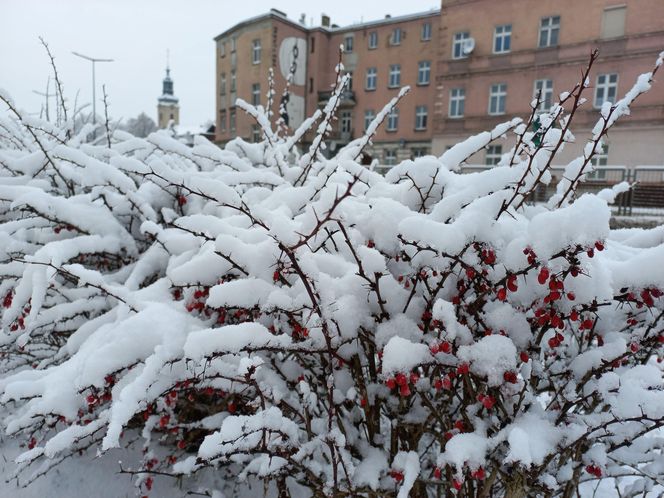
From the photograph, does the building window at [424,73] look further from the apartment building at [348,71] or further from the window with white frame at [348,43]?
the window with white frame at [348,43]

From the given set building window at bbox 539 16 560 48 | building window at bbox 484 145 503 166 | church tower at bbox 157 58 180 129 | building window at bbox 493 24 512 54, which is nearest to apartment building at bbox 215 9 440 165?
building window at bbox 484 145 503 166

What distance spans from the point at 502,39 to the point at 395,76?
26.0ft

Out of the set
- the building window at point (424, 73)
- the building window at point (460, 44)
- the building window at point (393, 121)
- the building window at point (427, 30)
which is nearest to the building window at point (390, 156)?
the building window at point (393, 121)

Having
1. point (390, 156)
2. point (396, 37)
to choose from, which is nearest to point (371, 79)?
point (396, 37)

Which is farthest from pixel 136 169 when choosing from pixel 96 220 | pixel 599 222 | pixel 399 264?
pixel 599 222

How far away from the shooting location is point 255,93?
3019 centimetres

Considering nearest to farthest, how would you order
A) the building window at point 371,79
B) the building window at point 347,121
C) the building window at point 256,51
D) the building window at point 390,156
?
the building window at point 390,156 → the building window at point 371,79 → the building window at point 256,51 → the building window at point 347,121

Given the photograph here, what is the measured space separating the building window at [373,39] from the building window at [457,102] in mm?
8322

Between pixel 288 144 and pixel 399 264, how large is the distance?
236 centimetres

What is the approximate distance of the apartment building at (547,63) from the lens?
18219mm

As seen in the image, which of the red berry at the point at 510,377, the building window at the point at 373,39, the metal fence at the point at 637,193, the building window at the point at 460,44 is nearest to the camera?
the red berry at the point at 510,377

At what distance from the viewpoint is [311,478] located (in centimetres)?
180

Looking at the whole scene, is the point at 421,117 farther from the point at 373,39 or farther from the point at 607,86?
the point at 607,86

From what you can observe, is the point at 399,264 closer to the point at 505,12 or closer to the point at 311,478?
the point at 311,478
